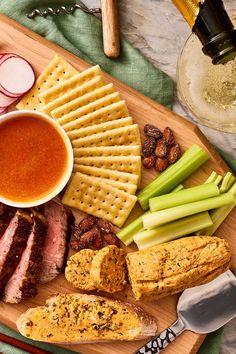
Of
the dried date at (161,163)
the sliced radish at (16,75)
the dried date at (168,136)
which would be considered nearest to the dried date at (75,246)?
the dried date at (161,163)

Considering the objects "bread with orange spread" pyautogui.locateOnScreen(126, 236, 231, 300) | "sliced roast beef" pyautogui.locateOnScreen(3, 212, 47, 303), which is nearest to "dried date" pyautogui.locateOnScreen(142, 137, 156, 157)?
"bread with orange spread" pyautogui.locateOnScreen(126, 236, 231, 300)

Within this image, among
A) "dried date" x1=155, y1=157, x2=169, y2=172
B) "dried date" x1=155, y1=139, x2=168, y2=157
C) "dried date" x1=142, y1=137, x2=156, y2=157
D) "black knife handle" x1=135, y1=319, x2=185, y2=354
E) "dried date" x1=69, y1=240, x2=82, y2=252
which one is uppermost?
"dried date" x1=142, y1=137, x2=156, y2=157

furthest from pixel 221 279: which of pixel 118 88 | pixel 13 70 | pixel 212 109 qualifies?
pixel 13 70

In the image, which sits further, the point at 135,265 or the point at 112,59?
the point at 112,59

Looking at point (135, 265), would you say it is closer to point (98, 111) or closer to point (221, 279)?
point (221, 279)

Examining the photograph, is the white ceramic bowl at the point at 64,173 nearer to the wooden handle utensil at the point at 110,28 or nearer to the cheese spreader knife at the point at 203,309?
the wooden handle utensil at the point at 110,28

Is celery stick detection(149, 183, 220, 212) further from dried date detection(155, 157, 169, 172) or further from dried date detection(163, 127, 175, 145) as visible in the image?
dried date detection(163, 127, 175, 145)

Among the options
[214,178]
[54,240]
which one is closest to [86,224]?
[54,240]
